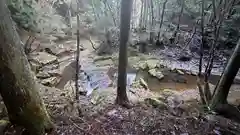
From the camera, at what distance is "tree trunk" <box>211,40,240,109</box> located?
13.8 ft

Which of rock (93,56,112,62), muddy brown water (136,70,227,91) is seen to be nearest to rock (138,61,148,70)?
muddy brown water (136,70,227,91)

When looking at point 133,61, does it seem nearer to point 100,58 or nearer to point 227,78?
point 100,58

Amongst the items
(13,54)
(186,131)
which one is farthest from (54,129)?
(186,131)

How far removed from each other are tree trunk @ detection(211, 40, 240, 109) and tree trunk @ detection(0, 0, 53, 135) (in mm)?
3355

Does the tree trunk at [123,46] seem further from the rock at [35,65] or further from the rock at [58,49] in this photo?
the rock at [58,49]

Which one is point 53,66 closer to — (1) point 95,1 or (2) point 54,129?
(1) point 95,1

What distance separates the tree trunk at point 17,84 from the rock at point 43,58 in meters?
5.90

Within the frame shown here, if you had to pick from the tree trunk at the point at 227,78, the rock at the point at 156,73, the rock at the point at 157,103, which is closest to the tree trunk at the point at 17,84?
the rock at the point at 157,103

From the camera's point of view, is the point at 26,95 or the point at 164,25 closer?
the point at 26,95

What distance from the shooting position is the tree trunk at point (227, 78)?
4.21 m

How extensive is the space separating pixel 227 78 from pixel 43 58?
658 centimetres

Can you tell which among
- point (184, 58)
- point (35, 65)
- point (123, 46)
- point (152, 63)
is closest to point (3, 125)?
point (123, 46)

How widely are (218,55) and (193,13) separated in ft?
8.44

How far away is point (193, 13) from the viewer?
11.4 meters
